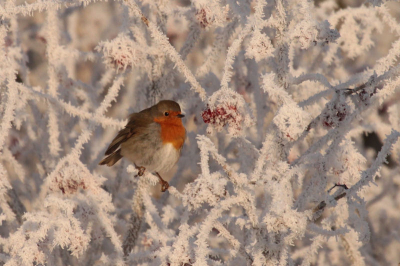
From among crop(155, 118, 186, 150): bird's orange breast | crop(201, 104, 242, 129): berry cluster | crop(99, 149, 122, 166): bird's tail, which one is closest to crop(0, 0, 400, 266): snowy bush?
crop(201, 104, 242, 129): berry cluster

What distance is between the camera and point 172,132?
467 cm

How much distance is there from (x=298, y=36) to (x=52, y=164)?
9.92 feet

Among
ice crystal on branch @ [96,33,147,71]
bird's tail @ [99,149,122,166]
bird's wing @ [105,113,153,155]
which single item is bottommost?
bird's tail @ [99,149,122,166]

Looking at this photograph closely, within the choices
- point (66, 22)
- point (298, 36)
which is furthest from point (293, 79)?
point (66, 22)

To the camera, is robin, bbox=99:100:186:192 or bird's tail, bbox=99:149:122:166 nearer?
robin, bbox=99:100:186:192

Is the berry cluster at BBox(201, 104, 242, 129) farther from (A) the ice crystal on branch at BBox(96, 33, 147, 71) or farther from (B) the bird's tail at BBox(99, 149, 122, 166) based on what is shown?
(B) the bird's tail at BBox(99, 149, 122, 166)

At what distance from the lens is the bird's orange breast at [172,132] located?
4664 mm

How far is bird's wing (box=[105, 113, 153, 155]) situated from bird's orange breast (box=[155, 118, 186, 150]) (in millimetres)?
134

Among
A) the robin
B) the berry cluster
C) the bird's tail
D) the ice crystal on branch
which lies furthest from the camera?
the bird's tail

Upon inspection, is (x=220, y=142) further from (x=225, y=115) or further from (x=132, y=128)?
(x=225, y=115)

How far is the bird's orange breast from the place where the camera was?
466 centimetres

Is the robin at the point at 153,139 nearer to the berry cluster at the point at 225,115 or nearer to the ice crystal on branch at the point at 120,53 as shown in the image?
the ice crystal on branch at the point at 120,53

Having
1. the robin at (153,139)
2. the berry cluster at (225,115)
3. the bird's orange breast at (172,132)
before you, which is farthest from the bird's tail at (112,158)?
the berry cluster at (225,115)

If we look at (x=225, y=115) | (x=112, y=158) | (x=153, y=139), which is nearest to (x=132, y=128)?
(x=153, y=139)
